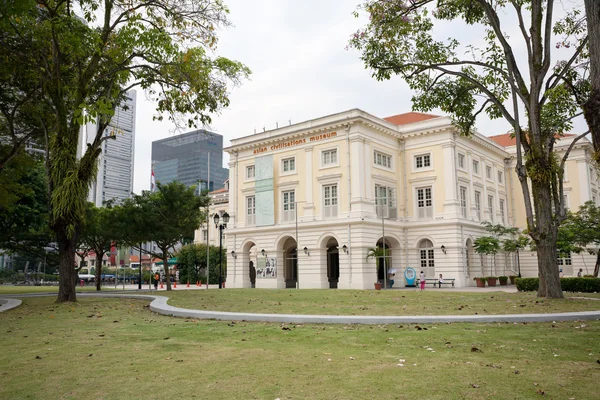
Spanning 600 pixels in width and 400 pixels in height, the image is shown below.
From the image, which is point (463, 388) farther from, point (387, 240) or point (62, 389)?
point (387, 240)

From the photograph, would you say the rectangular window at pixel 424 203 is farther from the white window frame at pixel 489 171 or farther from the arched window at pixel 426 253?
the white window frame at pixel 489 171

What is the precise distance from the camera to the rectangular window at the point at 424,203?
3700 centimetres

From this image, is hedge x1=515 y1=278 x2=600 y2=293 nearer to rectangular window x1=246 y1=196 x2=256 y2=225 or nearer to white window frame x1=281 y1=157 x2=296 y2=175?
white window frame x1=281 y1=157 x2=296 y2=175

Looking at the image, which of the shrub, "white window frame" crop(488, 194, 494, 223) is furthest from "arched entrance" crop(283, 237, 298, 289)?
the shrub

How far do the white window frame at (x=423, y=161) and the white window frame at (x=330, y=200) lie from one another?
7055 mm

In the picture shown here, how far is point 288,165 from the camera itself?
38.7 m

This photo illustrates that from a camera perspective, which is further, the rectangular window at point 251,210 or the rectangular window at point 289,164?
the rectangular window at point 251,210

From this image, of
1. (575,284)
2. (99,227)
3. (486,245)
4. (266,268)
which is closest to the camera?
(575,284)

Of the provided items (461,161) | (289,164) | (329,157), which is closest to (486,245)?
(461,161)

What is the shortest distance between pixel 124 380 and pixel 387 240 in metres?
32.7

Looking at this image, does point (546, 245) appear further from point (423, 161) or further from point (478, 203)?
point (478, 203)

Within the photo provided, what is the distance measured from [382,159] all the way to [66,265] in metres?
25.2

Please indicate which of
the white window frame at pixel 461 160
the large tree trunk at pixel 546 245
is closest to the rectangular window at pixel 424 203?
the white window frame at pixel 461 160

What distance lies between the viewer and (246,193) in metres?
41.0
